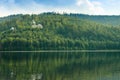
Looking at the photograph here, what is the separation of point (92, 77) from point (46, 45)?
128 meters

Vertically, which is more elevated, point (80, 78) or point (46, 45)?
point (80, 78)

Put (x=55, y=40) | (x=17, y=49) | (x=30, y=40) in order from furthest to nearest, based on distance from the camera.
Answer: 1. (x=55, y=40)
2. (x=30, y=40)
3. (x=17, y=49)

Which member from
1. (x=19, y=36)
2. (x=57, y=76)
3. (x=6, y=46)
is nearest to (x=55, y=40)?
(x=19, y=36)

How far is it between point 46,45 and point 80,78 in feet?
424

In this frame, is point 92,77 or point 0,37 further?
point 0,37

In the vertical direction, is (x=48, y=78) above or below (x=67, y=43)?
above

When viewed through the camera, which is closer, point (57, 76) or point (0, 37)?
point (57, 76)

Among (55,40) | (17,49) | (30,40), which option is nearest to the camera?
(17,49)

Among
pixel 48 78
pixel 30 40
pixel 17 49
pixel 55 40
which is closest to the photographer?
pixel 48 78

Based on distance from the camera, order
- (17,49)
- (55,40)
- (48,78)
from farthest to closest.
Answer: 1. (55,40)
2. (17,49)
3. (48,78)

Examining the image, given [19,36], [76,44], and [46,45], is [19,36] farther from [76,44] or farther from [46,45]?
[76,44]

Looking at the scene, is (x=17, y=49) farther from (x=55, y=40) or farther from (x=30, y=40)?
(x=55, y=40)

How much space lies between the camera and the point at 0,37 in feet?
613

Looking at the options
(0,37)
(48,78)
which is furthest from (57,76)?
(0,37)
